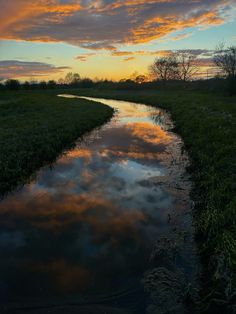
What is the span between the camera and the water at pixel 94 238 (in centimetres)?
659

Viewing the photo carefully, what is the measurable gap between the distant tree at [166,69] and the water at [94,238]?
143363 mm

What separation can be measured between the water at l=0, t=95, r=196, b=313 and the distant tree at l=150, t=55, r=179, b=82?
5644 inches

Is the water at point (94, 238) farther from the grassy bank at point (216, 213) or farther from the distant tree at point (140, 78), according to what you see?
the distant tree at point (140, 78)

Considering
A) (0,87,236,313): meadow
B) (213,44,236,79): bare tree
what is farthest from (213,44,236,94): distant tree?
Answer: (0,87,236,313): meadow

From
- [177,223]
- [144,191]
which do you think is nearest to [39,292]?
[177,223]

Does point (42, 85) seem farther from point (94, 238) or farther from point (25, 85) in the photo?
point (94, 238)

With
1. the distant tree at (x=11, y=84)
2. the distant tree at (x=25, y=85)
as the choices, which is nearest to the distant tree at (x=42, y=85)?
the distant tree at (x=25, y=85)

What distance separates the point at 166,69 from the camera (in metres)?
152

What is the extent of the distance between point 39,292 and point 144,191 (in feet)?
22.0

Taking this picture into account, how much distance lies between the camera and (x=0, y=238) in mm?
8906

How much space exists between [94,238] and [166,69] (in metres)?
152

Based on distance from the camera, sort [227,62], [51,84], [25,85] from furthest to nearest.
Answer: [51,84], [25,85], [227,62]

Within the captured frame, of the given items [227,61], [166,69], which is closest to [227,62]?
[227,61]

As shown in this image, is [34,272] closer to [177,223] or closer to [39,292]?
[39,292]
